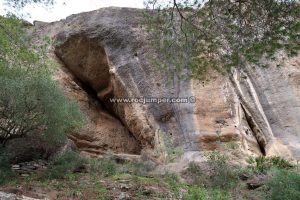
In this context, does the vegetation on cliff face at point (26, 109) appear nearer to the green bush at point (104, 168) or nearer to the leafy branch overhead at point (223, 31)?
the green bush at point (104, 168)

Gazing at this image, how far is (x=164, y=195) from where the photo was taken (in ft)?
29.5

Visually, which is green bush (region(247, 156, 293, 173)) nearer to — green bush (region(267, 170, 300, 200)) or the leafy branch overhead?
green bush (region(267, 170, 300, 200))

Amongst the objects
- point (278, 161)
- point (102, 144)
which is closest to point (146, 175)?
point (278, 161)

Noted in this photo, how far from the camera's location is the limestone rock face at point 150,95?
13117 mm

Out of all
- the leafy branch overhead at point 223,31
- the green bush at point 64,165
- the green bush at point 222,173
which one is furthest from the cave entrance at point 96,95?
the leafy branch overhead at point 223,31

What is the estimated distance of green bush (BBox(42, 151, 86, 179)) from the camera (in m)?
10.7

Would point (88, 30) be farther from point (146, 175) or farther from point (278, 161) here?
point (278, 161)

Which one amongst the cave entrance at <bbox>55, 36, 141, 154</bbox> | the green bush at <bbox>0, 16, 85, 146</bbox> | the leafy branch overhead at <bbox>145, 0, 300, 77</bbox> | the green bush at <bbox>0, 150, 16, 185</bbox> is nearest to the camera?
the leafy branch overhead at <bbox>145, 0, 300, 77</bbox>

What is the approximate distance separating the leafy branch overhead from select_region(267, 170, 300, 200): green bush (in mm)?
2353

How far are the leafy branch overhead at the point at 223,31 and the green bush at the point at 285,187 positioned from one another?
2.35m

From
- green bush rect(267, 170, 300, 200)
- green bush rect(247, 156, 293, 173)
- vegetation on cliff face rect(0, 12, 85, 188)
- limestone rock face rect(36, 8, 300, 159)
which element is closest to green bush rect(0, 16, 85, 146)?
vegetation on cliff face rect(0, 12, 85, 188)

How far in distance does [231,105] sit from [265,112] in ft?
3.87

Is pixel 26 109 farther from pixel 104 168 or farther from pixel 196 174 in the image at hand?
pixel 196 174

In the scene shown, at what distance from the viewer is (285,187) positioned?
8156 mm
